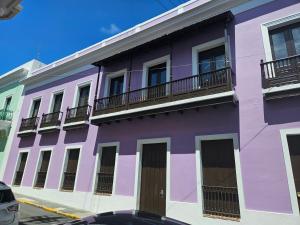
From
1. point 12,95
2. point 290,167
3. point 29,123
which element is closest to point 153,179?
point 290,167

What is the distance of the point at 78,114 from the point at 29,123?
4.73 m

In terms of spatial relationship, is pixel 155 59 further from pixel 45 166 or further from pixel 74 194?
pixel 45 166

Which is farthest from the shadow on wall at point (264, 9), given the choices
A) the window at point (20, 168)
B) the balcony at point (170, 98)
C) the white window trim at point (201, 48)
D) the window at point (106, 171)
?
the window at point (20, 168)

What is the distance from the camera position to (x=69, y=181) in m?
12.3

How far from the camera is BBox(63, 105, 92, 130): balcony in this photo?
Result: 12367 millimetres

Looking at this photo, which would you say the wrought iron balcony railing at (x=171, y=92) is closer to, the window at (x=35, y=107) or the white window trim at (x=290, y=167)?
the white window trim at (x=290, y=167)

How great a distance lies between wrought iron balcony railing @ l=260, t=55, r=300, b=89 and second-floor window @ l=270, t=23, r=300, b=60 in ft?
1.67

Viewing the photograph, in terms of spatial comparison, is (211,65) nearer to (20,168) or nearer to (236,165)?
(236,165)

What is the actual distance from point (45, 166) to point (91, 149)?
3.99 m

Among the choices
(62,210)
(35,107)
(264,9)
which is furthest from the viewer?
(35,107)

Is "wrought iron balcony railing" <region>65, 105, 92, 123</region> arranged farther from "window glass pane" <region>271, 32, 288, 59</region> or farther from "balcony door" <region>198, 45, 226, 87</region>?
"window glass pane" <region>271, 32, 288, 59</region>

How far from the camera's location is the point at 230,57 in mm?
8773

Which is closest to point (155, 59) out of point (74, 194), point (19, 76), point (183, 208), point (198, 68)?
point (198, 68)

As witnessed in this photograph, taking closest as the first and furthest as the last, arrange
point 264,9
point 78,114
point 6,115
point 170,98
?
point 264,9 → point 170,98 → point 78,114 → point 6,115
